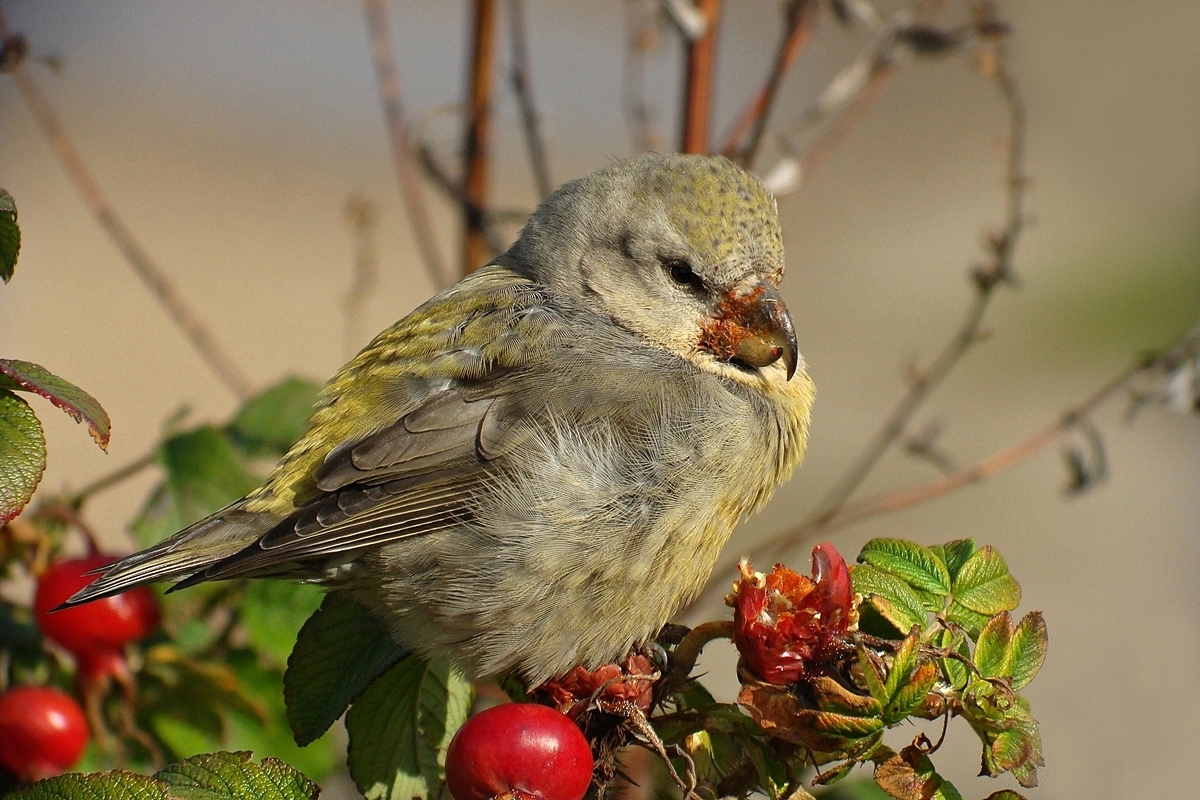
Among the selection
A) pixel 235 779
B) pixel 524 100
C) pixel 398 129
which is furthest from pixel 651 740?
pixel 398 129

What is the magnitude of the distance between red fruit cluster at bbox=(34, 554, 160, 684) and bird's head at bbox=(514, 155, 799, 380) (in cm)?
127

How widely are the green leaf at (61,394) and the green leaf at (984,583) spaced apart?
1339 millimetres

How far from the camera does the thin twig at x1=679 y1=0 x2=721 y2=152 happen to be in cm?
361

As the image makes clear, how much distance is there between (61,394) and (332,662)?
81cm

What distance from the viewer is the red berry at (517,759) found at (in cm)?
205

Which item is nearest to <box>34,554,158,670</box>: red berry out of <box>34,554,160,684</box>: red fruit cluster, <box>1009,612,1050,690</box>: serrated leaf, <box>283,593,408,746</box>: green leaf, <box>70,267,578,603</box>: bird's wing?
<box>34,554,160,684</box>: red fruit cluster

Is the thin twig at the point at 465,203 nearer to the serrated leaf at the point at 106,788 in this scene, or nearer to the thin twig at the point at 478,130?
the thin twig at the point at 478,130

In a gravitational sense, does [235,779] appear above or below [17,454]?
below

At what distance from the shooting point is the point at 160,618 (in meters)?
2.91

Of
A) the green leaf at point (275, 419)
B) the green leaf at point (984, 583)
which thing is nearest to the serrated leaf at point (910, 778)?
the green leaf at point (984, 583)

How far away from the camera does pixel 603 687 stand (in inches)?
87.1

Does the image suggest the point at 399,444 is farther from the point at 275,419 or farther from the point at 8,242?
the point at 8,242

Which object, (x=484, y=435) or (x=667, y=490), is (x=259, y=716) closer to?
(x=484, y=435)

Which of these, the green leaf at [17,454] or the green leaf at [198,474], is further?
the green leaf at [198,474]
